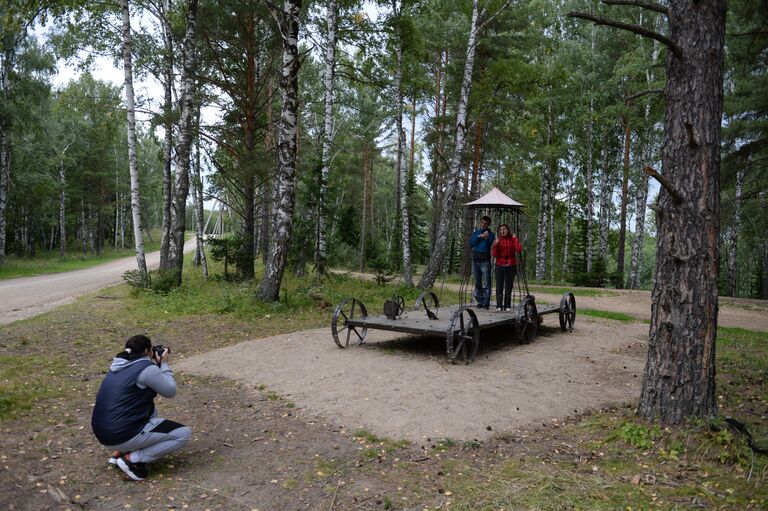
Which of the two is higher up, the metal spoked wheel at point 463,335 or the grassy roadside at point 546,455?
the metal spoked wheel at point 463,335

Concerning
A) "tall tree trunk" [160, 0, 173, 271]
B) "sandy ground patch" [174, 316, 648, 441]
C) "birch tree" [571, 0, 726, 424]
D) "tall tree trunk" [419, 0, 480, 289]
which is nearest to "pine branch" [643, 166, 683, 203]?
"birch tree" [571, 0, 726, 424]

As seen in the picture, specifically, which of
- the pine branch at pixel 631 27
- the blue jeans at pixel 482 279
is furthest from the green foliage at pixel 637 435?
the blue jeans at pixel 482 279

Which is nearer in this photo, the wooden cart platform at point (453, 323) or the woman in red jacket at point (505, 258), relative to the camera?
the wooden cart platform at point (453, 323)

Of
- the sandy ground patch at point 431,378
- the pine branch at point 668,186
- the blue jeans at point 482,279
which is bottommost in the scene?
the sandy ground patch at point 431,378

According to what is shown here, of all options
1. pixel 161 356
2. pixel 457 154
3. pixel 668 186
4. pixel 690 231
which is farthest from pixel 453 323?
pixel 457 154

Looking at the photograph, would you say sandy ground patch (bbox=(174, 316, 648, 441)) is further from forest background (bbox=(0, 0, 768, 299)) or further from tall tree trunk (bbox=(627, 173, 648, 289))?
tall tree trunk (bbox=(627, 173, 648, 289))

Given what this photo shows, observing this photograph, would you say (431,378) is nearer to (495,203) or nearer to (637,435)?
(637,435)

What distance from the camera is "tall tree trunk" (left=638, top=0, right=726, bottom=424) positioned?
15.5ft

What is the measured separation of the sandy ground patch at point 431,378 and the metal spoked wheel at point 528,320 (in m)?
0.28

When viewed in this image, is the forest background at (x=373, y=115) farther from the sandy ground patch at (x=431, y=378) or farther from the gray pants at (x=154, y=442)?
the gray pants at (x=154, y=442)

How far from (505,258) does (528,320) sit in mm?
1411

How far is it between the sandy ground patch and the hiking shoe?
198 cm

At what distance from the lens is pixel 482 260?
11031 millimetres

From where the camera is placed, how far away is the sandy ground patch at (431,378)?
5664 millimetres
